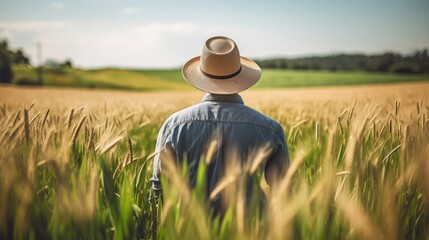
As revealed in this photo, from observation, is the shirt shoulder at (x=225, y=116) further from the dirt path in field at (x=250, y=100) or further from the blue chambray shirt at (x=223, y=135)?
the dirt path in field at (x=250, y=100)

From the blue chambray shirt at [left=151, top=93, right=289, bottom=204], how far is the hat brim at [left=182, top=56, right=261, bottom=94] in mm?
87

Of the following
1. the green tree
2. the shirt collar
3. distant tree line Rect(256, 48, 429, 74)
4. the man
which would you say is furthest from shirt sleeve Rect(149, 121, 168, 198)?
distant tree line Rect(256, 48, 429, 74)

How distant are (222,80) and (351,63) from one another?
61589 mm

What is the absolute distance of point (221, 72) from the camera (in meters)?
1.92

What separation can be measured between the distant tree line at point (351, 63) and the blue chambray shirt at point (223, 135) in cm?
4772

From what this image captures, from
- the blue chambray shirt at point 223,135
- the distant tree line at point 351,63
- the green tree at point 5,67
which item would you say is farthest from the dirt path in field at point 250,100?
the distant tree line at point 351,63

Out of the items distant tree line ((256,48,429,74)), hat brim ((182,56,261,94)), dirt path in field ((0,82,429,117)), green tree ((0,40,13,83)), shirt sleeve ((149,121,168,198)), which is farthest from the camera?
distant tree line ((256,48,429,74))

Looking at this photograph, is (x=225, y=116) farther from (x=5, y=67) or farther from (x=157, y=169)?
(x=5, y=67)

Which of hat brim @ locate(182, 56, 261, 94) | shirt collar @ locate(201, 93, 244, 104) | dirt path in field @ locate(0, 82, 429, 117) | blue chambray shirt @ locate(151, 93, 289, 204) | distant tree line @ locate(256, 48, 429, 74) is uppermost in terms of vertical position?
distant tree line @ locate(256, 48, 429, 74)

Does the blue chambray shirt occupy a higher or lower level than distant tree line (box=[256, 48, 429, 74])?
lower

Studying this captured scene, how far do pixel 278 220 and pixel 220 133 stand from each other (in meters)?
1.02

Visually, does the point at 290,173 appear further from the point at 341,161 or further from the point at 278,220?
the point at 341,161

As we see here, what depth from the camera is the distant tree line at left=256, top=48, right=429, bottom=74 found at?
48.7 metres

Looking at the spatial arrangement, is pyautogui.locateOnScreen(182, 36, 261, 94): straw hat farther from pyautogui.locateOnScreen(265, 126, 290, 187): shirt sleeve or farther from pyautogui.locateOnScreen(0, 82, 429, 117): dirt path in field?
pyautogui.locateOnScreen(0, 82, 429, 117): dirt path in field
